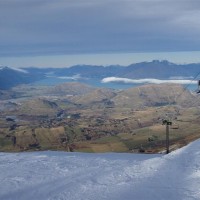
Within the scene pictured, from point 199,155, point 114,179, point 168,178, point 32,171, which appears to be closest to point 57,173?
point 32,171

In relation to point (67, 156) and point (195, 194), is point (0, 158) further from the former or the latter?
point (195, 194)

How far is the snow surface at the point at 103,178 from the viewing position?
20.3 m

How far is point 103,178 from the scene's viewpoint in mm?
23109

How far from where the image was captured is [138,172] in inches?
941

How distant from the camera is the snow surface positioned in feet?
66.6

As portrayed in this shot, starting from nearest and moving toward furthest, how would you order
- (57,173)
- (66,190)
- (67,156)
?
(66,190) → (57,173) → (67,156)

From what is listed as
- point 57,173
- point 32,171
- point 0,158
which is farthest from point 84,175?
point 0,158

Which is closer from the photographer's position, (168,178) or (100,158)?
(168,178)

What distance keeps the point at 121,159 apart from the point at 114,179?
19.9 ft

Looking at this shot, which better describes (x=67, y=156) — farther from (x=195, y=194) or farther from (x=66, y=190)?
(x=195, y=194)

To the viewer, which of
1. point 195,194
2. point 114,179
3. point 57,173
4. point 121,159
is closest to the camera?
point 195,194

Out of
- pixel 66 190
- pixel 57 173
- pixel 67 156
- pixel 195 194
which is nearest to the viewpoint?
pixel 195 194

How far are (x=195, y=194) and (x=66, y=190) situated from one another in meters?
6.41

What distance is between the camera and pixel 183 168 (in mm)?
23891
